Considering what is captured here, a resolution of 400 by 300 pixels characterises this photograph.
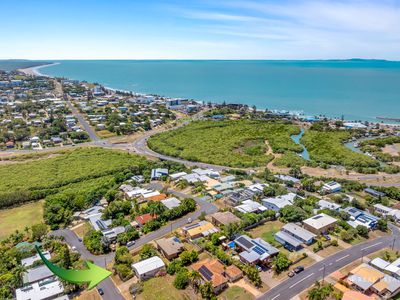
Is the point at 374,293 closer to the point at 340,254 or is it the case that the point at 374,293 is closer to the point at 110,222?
the point at 340,254

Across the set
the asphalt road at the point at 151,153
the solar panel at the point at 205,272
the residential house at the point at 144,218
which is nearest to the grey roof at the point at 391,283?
the solar panel at the point at 205,272

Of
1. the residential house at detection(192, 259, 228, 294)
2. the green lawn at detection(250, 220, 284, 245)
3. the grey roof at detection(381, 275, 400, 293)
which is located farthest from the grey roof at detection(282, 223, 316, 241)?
the residential house at detection(192, 259, 228, 294)

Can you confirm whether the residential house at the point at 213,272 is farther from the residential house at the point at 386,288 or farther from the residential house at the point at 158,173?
the residential house at the point at 158,173

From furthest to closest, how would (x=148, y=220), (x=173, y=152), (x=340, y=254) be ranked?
(x=173, y=152) < (x=148, y=220) < (x=340, y=254)

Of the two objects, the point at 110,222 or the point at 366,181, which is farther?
the point at 366,181

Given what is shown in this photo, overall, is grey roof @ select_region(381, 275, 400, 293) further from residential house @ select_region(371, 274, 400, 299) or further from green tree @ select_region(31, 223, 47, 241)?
green tree @ select_region(31, 223, 47, 241)

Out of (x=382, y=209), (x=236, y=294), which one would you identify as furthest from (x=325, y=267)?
(x=382, y=209)

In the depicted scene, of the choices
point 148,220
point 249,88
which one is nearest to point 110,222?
point 148,220
